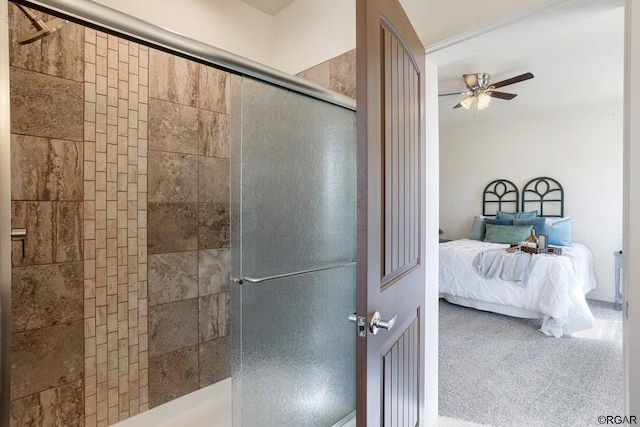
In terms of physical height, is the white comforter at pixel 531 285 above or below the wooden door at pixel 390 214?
below

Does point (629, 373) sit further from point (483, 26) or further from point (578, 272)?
point (578, 272)

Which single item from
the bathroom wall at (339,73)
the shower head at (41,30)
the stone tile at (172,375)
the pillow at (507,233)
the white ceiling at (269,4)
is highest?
the white ceiling at (269,4)

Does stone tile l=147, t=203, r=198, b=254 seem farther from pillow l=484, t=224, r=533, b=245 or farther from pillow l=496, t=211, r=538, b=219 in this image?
pillow l=496, t=211, r=538, b=219

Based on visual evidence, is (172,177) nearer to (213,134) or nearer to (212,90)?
(213,134)

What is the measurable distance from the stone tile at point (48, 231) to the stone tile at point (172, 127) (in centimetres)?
53

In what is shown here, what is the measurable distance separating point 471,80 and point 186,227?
127 inches

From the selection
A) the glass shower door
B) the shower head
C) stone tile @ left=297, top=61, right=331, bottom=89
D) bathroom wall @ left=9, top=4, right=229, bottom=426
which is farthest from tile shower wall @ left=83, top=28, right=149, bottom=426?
stone tile @ left=297, top=61, right=331, bottom=89

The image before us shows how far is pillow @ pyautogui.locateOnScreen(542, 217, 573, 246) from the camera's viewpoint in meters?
4.34

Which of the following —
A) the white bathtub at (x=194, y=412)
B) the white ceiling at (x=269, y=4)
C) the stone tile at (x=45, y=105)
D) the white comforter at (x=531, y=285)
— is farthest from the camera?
the white comforter at (x=531, y=285)

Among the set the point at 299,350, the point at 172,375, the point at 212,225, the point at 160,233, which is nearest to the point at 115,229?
the point at 160,233

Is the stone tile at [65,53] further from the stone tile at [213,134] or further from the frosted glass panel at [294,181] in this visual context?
the frosted glass panel at [294,181]

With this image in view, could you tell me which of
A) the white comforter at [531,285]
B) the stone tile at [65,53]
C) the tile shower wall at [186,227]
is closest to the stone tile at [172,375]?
the tile shower wall at [186,227]

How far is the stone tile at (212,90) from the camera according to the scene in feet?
6.75

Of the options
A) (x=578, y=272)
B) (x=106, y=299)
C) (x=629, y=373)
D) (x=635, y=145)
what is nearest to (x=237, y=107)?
(x=106, y=299)
